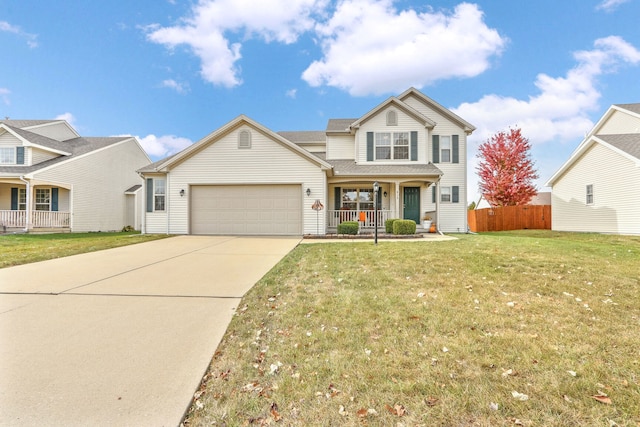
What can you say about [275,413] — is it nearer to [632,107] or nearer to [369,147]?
[369,147]

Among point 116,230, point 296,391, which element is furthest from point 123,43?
point 296,391

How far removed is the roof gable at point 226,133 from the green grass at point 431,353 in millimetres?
8978

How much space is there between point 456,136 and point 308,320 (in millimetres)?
15780

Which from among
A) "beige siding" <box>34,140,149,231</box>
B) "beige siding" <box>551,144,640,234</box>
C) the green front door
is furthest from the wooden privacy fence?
"beige siding" <box>34,140,149,231</box>

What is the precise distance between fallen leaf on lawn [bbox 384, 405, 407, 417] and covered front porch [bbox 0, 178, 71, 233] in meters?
20.8

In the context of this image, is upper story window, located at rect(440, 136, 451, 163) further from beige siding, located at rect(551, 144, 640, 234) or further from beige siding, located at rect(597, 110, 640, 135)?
beige siding, located at rect(597, 110, 640, 135)

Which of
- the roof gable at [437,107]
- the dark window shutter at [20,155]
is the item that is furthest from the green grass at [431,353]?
the dark window shutter at [20,155]

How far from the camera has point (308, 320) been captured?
3430mm

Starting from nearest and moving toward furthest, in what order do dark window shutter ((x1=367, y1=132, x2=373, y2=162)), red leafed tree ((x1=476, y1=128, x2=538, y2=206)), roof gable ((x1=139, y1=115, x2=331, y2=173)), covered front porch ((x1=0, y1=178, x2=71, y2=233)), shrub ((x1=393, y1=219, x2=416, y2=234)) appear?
shrub ((x1=393, y1=219, x2=416, y2=234))
roof gable ((x1=139, y1=115, x2=331, y2=173))
dark window shutter ((x1=367, y1=132, x2=373, y2=162))
covered front porch ((x1=0, y1=178, x2=71, y2=233))
red leafed tree ((x1=476, y1=128, x2=538, y2=206))

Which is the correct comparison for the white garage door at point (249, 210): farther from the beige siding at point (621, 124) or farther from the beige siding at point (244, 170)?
the beige siding at point (621, 124)

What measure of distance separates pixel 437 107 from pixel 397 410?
16859mm

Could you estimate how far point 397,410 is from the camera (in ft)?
6.26

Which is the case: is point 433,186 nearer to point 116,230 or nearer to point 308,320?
point 308,320

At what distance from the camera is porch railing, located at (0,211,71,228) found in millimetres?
15430
